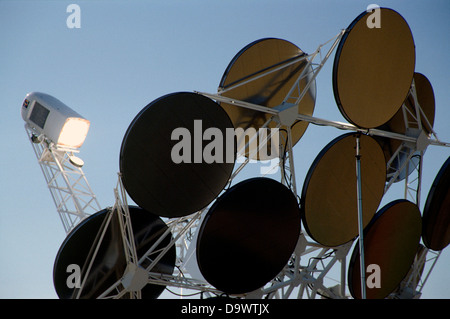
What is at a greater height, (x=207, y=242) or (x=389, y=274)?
(x=207, y=242)

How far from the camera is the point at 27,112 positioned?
27672 mm

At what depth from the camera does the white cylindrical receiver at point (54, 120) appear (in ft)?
88.4

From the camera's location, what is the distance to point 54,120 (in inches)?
1062

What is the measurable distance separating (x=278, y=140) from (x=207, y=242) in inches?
267

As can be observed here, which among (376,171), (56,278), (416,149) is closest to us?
(56,278)

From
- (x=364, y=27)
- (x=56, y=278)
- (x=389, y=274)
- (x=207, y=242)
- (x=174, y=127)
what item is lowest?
(x=389, y=274)

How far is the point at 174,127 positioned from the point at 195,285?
6.35 meters

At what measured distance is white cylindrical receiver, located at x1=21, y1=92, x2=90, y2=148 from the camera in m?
26.9

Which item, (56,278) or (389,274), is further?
(389,274)

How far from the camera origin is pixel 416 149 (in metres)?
25.0

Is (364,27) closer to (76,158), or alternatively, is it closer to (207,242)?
(207,242)
